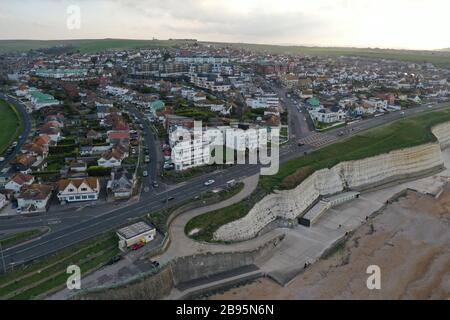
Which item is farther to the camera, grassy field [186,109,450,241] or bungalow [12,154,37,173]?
bungalow [12,154,37,173]

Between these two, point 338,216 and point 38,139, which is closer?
point 338,216

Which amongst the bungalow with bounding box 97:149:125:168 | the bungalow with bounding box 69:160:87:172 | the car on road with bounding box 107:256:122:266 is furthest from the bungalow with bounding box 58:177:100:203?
the car on road with bounding box 107:256:122:266

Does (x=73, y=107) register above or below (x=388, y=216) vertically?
above

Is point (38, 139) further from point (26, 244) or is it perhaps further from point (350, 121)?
point (350, 121)

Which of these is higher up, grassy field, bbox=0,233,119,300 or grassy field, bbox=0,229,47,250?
grassy field, bbox=0,229,47,250

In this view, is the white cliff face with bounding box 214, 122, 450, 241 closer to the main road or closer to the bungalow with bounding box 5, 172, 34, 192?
the main road

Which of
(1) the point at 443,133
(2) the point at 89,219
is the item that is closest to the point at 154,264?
(2) the point at 89,219

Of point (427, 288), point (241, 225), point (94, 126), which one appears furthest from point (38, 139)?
point (427, 288)
